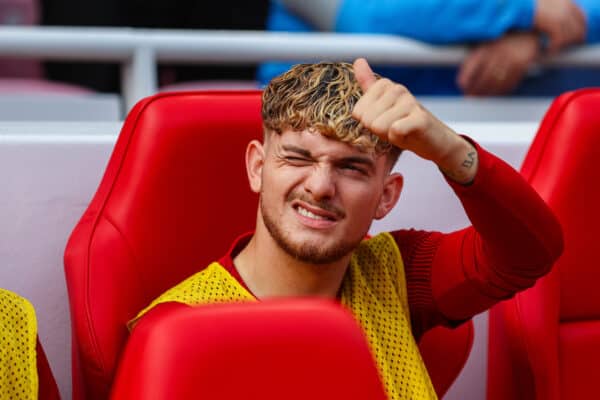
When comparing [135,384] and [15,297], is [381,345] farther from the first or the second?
[135,384]

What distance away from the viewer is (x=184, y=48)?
1619 millimetres

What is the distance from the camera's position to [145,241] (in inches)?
47.6

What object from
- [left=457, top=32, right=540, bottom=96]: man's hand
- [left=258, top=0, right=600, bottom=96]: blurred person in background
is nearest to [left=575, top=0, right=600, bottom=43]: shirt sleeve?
[left=258, top=0, right=600, bottom=96]: blurred person in background

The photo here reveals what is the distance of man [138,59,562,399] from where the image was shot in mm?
1094

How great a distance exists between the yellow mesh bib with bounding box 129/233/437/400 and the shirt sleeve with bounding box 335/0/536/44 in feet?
2.12

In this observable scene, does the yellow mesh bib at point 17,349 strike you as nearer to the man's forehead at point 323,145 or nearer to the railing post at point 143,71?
the man's forehead at point 323,145

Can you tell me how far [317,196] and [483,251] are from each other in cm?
19

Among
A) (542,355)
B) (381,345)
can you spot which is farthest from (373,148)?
(542,355)

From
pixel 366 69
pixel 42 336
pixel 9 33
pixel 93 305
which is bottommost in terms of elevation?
pixel 42 336

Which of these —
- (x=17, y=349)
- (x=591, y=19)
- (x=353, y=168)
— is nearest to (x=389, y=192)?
(x=353, y=168)

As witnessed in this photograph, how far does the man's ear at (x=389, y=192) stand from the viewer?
46.5 inches

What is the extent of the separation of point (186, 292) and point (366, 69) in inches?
10.4

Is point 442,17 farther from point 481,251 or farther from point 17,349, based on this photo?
point 17,349

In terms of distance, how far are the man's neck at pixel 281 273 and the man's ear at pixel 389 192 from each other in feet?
0.21
